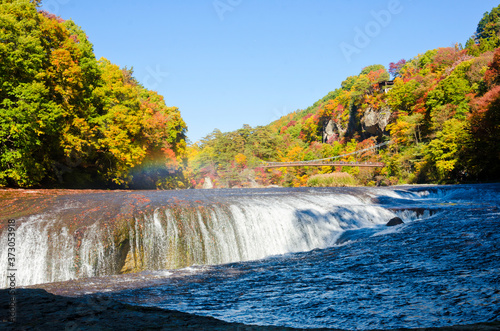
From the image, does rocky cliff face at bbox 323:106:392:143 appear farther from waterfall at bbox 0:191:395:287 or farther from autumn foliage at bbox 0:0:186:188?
waterfall at bbox 0:191:395:287

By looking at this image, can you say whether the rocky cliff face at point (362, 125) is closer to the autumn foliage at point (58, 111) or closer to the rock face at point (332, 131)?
the rock face at point (332, 131)

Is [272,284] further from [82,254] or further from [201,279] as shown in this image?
[82,254]

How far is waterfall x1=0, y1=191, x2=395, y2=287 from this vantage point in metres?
7.89

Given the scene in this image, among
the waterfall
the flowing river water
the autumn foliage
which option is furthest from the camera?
the autumn foliage

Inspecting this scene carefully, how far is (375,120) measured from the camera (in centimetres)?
5856

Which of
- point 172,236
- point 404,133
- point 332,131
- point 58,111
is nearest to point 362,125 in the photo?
point 332,131

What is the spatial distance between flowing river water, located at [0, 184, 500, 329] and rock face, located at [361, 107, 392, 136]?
4645 cm

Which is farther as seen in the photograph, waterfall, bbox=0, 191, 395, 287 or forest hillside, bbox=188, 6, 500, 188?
forest hillside, bbox=188, 6, 500, 188

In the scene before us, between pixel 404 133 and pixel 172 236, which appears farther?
pixel 404 133

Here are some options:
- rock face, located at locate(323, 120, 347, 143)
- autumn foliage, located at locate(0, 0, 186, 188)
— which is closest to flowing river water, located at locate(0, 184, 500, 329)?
autumn foliage, located at locate(0, 0, 186, 188)

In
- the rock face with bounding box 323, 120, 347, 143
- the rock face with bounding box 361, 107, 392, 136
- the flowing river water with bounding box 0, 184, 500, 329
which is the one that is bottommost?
the flowing river water with bounding box 0, 184, 500, 329

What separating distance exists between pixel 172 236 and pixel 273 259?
296cm

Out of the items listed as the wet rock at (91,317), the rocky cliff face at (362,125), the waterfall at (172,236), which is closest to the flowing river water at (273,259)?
the waterfall at (172,236)

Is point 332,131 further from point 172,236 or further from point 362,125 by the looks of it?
point 172,236
